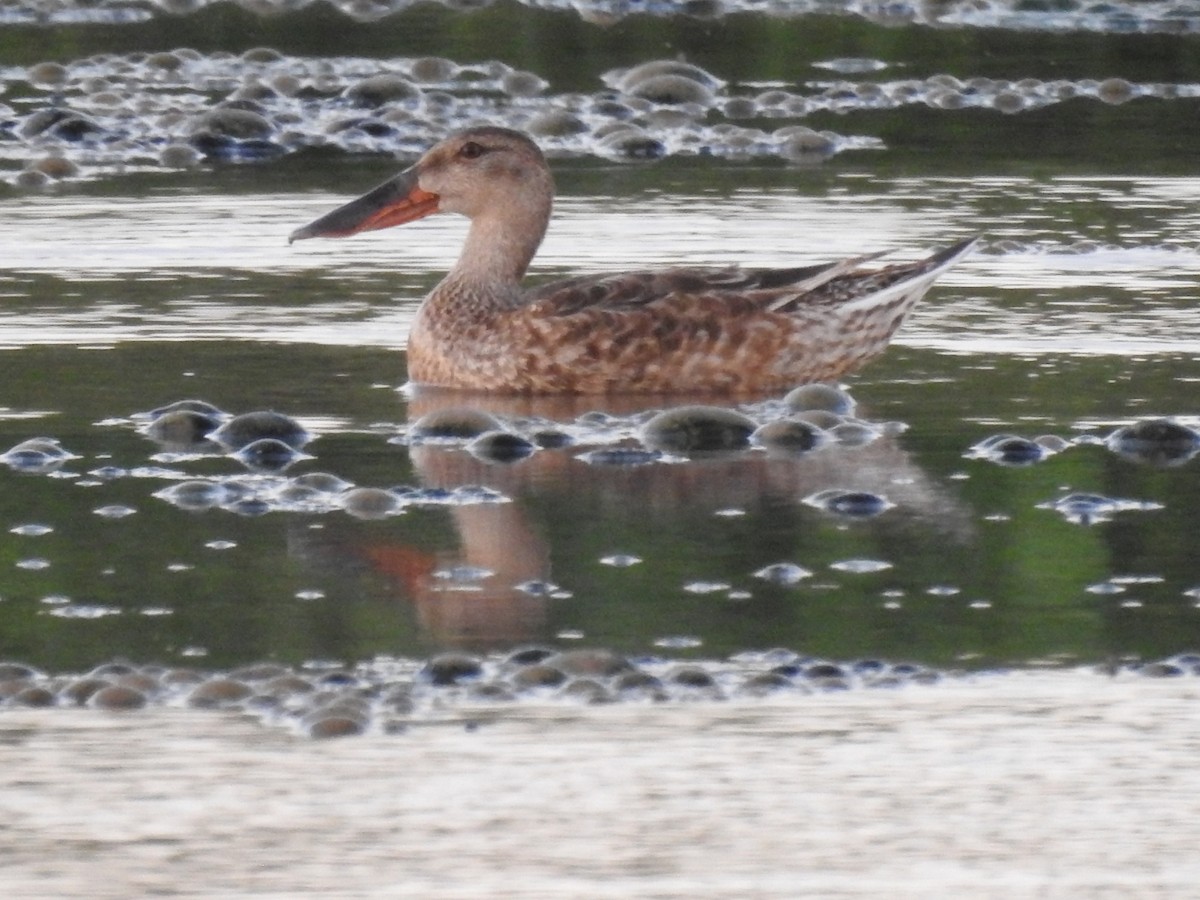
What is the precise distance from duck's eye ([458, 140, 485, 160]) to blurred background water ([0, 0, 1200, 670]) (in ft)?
2.48

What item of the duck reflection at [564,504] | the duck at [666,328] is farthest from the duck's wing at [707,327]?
the duck reflection at [564,504]

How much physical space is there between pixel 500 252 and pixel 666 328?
40.8 inches

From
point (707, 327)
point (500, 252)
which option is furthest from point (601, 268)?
point (707, 327)

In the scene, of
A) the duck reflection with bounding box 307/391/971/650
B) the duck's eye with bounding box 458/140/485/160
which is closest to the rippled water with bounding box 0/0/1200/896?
the duck reflection with bounding box 307/391/971/650

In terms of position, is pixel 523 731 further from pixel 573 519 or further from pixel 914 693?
pixel 573 519

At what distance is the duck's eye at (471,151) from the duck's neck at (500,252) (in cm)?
22

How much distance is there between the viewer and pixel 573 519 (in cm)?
853

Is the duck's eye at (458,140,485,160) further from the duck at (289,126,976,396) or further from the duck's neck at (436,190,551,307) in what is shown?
the duck at (289,126,976,396)

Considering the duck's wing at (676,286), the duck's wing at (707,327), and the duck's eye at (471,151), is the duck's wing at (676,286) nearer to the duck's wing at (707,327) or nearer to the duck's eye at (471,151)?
the duck's wing at (707,327)

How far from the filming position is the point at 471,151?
11656mm

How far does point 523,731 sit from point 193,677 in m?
0.85

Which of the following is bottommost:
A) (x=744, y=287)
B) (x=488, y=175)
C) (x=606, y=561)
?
(x=606, y=561)

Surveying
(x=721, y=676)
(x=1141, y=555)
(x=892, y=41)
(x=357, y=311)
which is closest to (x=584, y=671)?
(x=721, y=676)

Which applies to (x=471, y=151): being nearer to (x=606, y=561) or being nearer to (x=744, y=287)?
(x=744, y=287)
